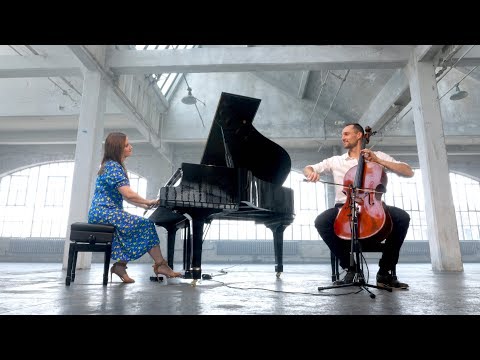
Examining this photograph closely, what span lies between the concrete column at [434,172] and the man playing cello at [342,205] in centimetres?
304

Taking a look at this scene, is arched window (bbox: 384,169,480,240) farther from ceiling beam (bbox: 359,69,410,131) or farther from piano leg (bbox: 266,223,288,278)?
piano leg (bbox: 266,223,288,278)

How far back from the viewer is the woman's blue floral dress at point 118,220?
9.69 ft

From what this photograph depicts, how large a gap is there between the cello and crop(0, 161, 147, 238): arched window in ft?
34.8

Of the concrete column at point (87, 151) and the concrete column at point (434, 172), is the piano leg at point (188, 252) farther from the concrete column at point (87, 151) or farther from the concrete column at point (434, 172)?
the concrete column at point (434, 172)

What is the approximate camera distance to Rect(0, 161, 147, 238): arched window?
1241cm

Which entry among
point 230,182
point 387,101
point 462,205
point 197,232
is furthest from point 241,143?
point 462,205

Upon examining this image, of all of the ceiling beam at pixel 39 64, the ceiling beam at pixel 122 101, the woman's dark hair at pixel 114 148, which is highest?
the ceiling beam at pixel 39 64

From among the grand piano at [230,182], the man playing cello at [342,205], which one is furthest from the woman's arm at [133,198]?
the man playing cello at [342,205]

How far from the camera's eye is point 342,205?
274cm

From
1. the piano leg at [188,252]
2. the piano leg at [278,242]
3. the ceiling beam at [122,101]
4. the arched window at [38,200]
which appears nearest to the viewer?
the piano leg at [188,252]

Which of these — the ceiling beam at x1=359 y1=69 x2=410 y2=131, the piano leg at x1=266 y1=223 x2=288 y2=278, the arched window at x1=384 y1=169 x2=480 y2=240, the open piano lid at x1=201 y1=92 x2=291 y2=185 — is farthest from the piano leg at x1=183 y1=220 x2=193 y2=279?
the arched window at x1=384 y1=169 x2=480 y2=240

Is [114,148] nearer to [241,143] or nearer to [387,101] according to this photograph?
[241,143]
